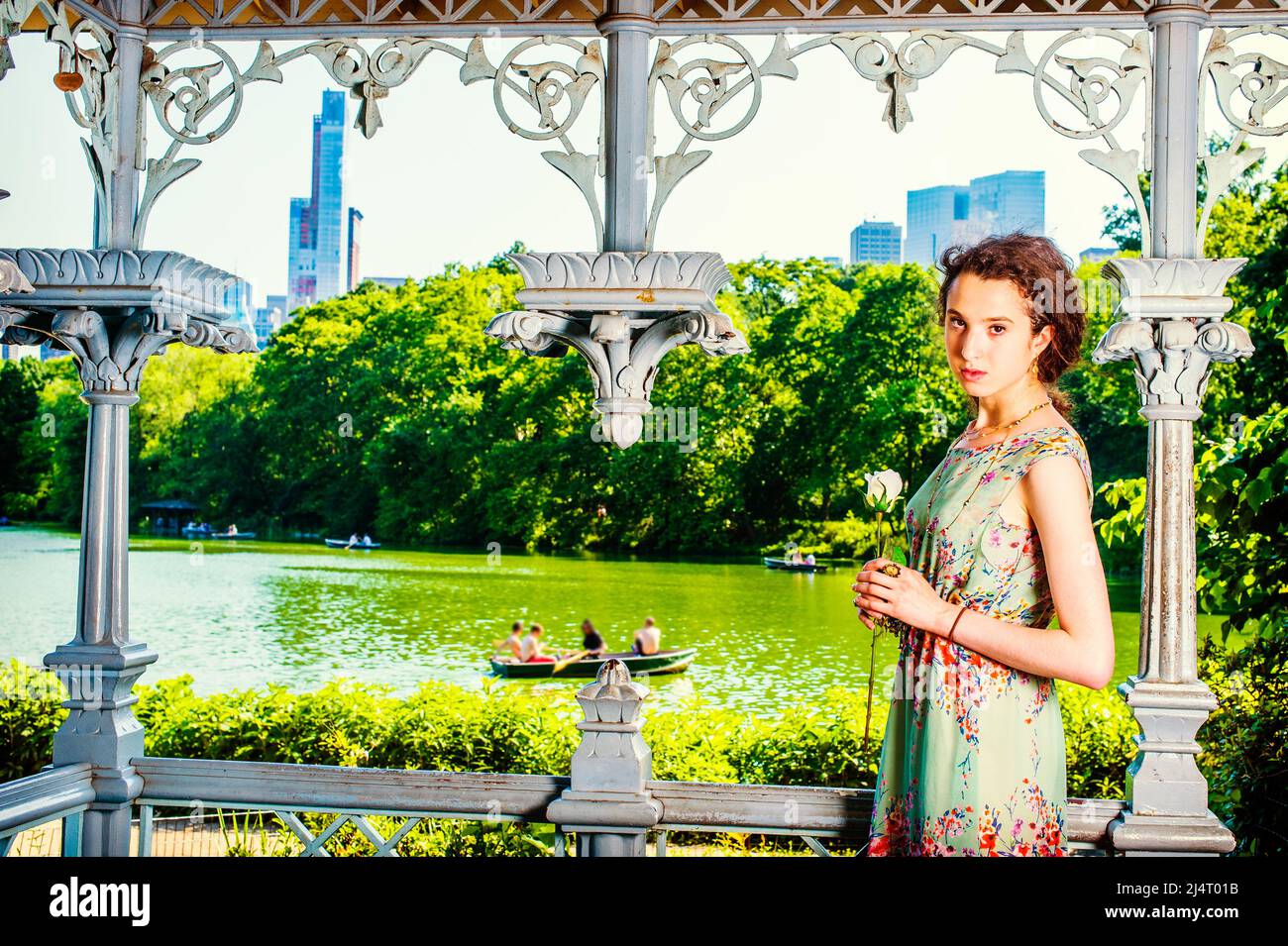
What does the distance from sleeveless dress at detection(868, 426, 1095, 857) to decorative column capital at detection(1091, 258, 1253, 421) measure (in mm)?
700

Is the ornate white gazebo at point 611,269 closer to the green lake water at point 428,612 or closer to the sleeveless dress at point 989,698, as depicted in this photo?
the sleeveless dress at point 989,698

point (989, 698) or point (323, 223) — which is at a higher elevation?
point (323, 223)

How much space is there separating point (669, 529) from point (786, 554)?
2642 millimetres

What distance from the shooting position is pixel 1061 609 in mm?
1927

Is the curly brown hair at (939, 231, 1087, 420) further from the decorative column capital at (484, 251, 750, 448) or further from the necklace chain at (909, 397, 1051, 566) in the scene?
the decorative column capital at (484, 251, 750, 448)

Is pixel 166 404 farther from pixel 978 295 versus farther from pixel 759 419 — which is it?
pixel 978 295

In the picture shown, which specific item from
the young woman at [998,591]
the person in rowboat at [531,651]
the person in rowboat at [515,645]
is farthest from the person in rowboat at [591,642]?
the young woman at [998,591]

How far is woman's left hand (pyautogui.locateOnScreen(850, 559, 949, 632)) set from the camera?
2012 mm

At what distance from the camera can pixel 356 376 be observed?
2828 centimetres

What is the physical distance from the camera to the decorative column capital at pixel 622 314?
264 cm

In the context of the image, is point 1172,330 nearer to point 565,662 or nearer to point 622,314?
point 622,314

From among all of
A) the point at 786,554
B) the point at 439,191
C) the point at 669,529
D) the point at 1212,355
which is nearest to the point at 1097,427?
the point at 786,554

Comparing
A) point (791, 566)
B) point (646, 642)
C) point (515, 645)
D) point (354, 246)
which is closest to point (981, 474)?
point (646, 642)

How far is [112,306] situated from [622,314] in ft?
3.74
